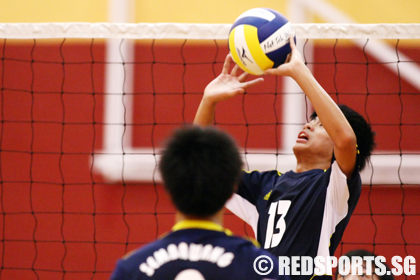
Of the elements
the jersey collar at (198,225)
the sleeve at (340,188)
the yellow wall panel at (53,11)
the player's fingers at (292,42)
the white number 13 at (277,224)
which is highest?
the yellow wall panel at (53,11)

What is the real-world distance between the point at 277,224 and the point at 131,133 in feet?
9.80

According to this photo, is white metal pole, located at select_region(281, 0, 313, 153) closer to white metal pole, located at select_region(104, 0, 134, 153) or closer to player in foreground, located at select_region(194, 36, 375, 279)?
white metal pole, located at select_region(104, 0, 134, 153)

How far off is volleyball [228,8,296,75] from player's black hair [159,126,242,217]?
1117 mm

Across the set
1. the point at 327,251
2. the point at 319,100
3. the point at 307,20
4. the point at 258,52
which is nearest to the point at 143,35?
the point at 258,52

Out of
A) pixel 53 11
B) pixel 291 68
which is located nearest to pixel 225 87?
pixel 291 68

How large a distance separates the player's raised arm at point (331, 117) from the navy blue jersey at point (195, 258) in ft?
3.10

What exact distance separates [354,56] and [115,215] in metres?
2.81

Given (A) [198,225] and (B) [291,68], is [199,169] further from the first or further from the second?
(B) [291,68]

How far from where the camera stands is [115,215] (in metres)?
4.84

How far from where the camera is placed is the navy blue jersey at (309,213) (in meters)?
2.28

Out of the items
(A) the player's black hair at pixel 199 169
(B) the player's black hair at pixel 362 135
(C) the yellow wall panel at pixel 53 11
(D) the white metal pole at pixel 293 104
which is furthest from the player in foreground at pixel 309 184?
(C) the yellow wall panel at pixel 53 11

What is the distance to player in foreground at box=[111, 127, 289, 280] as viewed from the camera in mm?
1312

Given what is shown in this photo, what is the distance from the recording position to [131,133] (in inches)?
201

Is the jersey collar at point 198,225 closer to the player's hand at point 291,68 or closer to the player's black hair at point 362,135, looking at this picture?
the player's hand at point 291,68
